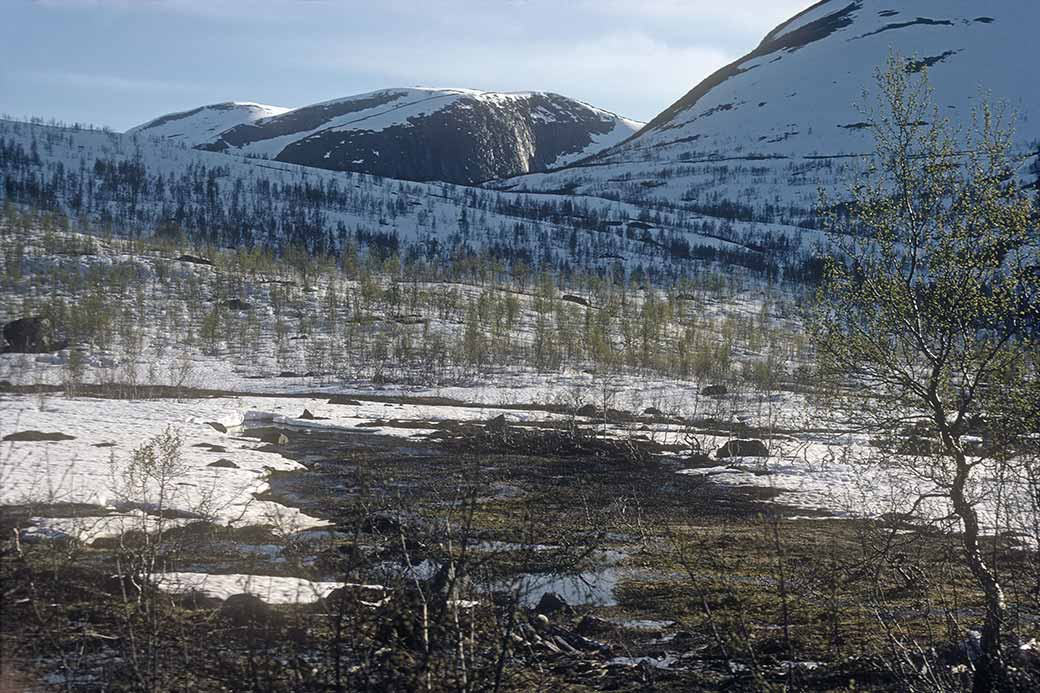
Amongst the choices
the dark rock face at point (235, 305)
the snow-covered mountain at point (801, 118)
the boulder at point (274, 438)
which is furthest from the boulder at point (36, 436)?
the snow-covered mountain at point (801, 118)

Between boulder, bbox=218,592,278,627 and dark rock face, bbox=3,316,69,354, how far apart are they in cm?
3791

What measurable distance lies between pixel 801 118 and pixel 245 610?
172216 mm

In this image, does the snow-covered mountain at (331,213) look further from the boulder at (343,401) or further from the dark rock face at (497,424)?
the dark rock face at (497,424)

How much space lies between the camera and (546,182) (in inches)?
6206

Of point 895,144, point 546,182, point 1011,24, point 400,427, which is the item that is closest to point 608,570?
point 895,144

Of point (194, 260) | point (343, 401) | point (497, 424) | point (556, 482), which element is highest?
point (194, 260)

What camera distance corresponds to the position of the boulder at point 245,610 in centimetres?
732

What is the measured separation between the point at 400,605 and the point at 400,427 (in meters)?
19.7

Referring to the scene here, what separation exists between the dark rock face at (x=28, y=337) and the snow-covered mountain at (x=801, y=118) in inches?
3911

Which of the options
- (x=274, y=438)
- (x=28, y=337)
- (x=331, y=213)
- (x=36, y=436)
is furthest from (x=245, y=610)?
(x=331, y=213)

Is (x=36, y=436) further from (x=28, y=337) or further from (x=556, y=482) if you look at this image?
(x=28, y=337)

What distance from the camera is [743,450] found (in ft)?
69.5

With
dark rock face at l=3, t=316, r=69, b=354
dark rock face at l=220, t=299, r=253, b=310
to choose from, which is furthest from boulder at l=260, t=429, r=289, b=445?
dark rock face at l=220, t=299, r=253, b=310

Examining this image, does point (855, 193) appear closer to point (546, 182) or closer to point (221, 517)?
point (221, 517)
